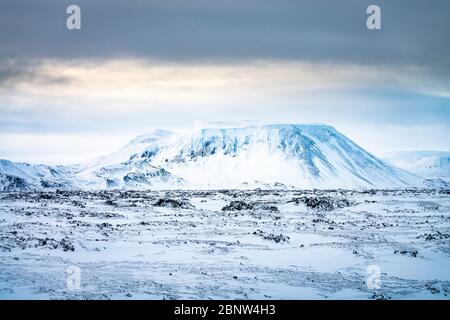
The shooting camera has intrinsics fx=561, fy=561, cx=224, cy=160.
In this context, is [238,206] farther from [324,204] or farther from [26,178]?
[26,178]

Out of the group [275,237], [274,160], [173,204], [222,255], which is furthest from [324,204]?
[274,160]

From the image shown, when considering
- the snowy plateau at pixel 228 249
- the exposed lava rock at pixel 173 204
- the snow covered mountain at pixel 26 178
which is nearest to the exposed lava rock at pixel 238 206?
the snowy plateau at pixel 228 249

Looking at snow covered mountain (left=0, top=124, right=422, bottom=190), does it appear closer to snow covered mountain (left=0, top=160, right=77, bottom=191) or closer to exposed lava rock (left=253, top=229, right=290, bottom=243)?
snow covered mountain (left=0, top=160, right=77, bottom=191)

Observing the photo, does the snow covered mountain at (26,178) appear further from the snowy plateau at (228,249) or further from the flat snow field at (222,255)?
the flat snow field at (222,255)

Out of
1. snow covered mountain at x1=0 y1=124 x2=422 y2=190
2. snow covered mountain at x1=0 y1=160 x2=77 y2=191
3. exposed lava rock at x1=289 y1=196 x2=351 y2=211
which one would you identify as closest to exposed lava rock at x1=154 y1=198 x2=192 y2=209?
exposed lava rock at x1=289 y1=196 x2=351 y2=211

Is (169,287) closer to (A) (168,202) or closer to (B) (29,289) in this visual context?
(B) (29,289)
